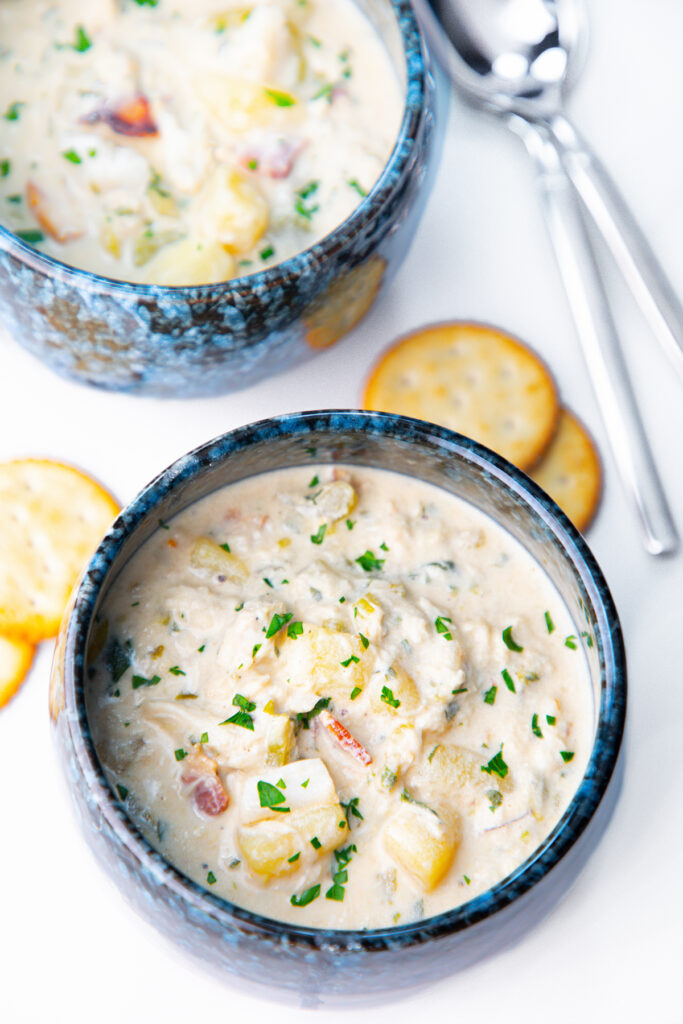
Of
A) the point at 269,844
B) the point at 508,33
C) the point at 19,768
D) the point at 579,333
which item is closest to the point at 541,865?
the point at 269,844

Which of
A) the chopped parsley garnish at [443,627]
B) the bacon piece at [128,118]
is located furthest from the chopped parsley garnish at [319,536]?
the bacon piece at [128,118]

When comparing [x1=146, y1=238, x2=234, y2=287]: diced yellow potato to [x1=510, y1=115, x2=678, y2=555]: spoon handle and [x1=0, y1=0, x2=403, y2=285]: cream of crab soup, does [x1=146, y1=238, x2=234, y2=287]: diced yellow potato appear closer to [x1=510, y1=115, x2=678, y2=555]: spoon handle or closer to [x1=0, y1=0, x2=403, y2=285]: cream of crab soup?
[x1=0, y1=0, x2=403, y2=285]: cream of crab soup

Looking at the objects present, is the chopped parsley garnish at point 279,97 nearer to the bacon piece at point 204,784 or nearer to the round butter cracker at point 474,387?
the round butter cracker at point 474,387

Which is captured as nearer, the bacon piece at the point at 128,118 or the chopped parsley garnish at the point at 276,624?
the chopped parsley garnish at the point at 276,624

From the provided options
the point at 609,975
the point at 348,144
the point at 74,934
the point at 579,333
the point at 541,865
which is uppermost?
the point at 348,144

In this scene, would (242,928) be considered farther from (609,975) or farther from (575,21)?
(575,21)

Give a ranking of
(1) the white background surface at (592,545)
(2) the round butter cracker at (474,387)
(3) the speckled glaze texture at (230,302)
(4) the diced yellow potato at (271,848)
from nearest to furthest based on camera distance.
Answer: (4) the diced yellow potato at (271,848), (3) the speckled glaze texture at (230,302), (1) the white background surface at (592,545), (2) the round butter cracker at (474,387)

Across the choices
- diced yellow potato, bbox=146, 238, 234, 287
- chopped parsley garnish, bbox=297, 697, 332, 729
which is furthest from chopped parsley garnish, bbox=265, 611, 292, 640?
diced yellow potato, bbox=146, 238, 234, 287
